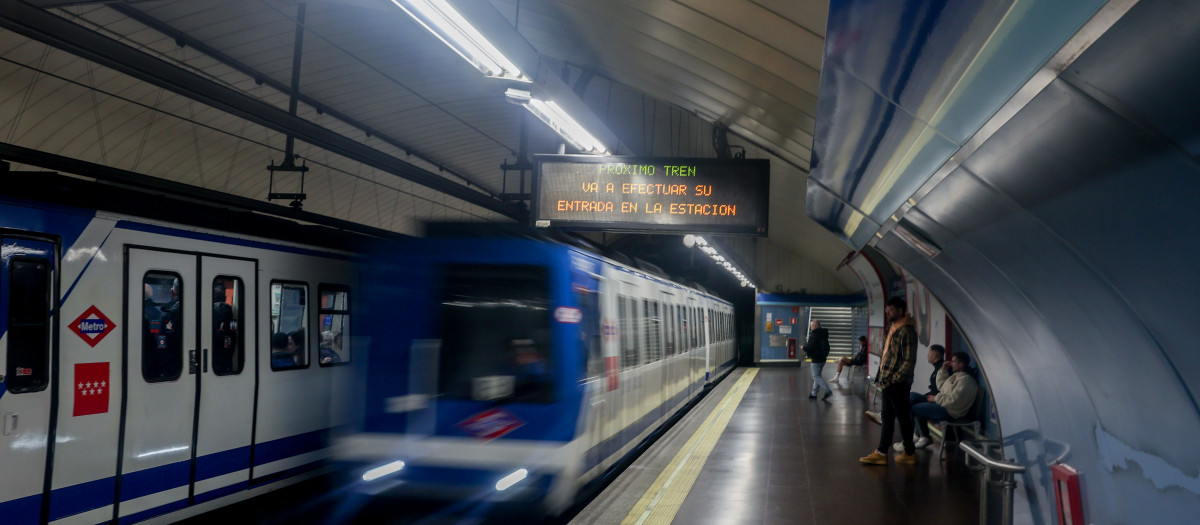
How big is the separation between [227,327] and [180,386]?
0.68m

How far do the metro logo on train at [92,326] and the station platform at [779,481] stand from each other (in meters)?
3.46

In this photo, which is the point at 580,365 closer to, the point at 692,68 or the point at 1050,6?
the point at 692,68

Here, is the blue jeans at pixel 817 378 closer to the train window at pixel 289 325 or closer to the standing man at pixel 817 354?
the standing man at pixel 817 354

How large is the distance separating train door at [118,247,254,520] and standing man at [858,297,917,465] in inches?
226

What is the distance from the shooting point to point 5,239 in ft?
17.0

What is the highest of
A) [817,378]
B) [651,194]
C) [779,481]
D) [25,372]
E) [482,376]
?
[651,194]

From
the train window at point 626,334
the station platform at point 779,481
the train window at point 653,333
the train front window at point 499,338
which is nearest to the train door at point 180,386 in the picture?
the train front window at point 499,338

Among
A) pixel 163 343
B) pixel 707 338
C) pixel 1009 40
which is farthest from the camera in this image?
pixel 707 338

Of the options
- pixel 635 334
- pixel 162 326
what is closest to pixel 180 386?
pixel 162 326

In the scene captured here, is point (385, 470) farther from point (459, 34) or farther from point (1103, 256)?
point (1103, 256)

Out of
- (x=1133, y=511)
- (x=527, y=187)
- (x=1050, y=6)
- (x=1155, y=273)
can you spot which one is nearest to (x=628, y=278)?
(x=1133, y=511)

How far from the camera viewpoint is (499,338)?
21.4 ft

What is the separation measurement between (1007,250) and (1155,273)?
0.96 metres

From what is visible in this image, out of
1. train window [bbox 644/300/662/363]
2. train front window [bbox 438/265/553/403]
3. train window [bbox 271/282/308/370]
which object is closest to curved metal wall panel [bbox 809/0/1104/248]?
train front window [bbox 438/265/553/403]
